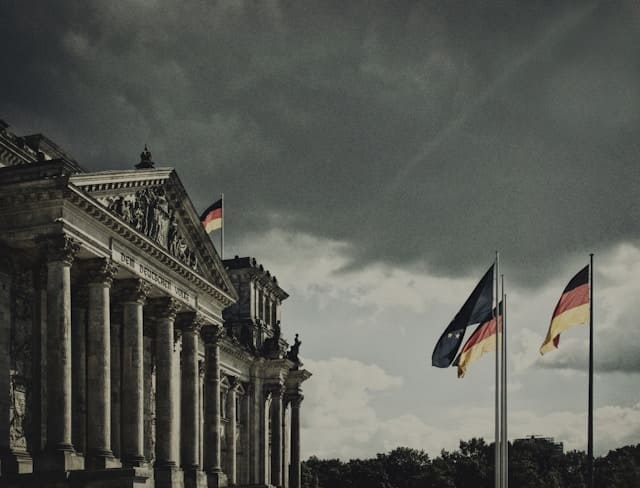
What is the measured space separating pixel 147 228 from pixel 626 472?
381 ft

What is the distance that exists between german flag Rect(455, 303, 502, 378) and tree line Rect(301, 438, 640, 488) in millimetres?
108605

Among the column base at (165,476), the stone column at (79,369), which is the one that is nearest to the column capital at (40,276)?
the stone column at (79,369)

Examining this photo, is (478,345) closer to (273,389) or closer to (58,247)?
(58,247)

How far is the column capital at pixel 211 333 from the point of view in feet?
218

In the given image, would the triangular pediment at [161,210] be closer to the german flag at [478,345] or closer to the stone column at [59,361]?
the stone column at [59,361]

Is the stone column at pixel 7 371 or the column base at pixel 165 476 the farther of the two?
the column base at pixel 165 476

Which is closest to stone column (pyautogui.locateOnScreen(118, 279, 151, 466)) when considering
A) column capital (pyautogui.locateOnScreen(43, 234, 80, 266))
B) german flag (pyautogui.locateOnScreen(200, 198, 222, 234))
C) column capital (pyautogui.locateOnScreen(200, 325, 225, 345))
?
column capital (pyautogui.locateOnScreen(43, 234, 80, 266))

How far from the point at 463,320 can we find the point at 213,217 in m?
35.4

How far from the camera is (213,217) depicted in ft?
249

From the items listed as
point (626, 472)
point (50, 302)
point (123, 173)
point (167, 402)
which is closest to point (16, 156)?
point (123, 173)

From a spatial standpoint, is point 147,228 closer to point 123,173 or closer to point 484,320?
point 123,173

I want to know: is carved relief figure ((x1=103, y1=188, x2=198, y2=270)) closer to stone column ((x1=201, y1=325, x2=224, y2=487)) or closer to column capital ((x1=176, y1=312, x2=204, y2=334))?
column capital ((x1=176, y1=312, x2=204, y2=334))

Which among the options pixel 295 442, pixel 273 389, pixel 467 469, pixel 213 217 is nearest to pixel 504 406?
pixel 213 217

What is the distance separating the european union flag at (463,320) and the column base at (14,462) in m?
19.2
